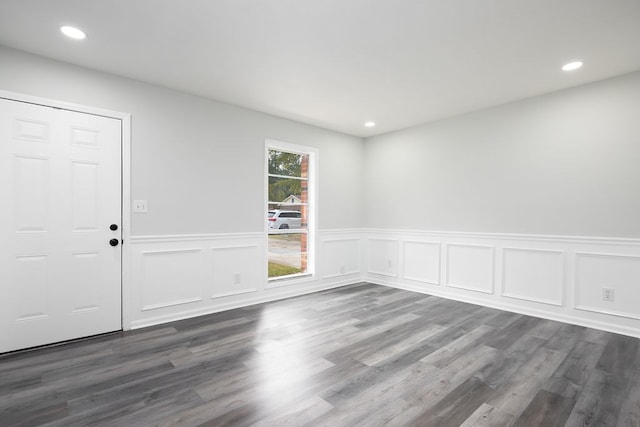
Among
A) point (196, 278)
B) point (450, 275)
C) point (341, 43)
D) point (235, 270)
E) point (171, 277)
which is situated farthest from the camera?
point (450, 275)

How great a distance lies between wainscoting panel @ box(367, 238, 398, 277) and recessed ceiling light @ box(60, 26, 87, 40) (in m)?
4.63

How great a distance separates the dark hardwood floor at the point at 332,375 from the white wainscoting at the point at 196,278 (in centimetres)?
22

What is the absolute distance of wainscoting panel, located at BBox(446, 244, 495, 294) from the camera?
4.19 m

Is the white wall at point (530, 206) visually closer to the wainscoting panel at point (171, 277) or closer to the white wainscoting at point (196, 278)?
the white wainscoting at point (196, 278)

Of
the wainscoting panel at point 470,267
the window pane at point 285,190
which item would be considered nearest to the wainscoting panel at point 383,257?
the wainscoting panel at point 470,267

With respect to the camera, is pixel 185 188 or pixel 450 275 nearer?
pixel 185 188

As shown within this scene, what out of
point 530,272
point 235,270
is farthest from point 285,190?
point 530,272

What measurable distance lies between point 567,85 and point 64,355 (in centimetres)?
563

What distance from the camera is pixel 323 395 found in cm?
211

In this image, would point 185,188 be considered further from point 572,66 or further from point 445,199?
point 572,66

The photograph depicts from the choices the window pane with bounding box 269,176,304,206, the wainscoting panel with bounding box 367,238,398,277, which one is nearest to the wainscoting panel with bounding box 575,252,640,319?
the wainscoting panel with bounding box 367,238,398,277

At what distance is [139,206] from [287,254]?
2206 millimetres

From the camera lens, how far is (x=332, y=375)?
237cm

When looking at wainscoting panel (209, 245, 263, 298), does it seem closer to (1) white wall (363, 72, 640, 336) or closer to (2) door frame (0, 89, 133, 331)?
(2) door frame (0, 89, 133, 331)
